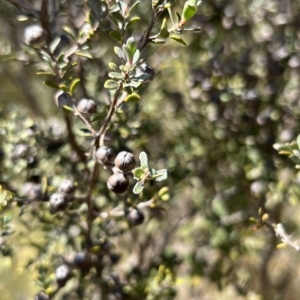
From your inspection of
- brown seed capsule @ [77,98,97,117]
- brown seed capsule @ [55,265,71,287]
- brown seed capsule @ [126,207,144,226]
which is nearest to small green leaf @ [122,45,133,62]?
brown seed capsule @ [77,98,97,117]

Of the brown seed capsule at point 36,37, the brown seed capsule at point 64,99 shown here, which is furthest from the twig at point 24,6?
the brown seed capsule at point 64,99

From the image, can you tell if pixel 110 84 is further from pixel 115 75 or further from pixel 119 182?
pixel 119 182

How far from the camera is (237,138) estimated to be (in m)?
1.43

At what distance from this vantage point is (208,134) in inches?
58.2

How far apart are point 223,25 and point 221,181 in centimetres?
49

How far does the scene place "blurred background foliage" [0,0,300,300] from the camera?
1.23 meters

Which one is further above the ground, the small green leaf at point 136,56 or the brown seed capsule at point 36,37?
the small green leaf at point 136,56

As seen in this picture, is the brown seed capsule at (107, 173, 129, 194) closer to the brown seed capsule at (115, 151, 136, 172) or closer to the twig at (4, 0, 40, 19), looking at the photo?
the brown seed capsule at (115, 151, 136, 172)

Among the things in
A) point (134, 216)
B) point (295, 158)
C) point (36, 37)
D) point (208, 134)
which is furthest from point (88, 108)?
point (208, 134)

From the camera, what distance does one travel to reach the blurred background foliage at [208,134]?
4.03ft

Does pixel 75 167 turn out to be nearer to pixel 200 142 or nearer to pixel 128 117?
pixel 128 117

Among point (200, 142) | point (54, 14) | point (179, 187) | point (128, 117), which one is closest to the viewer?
point (54, 14)

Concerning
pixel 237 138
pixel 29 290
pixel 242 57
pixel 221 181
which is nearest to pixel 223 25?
pixel 242 57

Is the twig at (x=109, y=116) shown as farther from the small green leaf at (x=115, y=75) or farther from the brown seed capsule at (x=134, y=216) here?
the brown seed capsule at (x=134, y=216)
